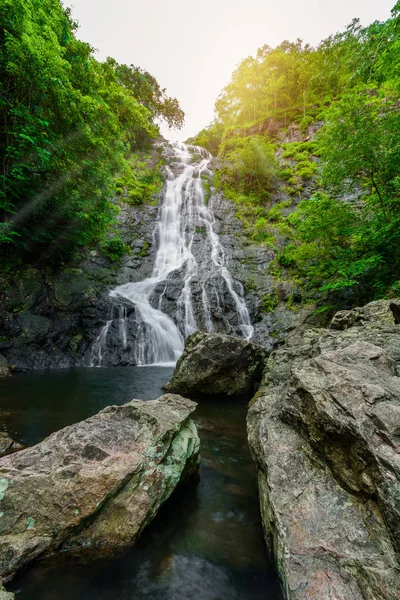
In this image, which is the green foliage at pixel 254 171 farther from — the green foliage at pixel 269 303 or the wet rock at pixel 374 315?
the wet rock at pixel 374 315

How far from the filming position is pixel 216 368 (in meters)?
7.20

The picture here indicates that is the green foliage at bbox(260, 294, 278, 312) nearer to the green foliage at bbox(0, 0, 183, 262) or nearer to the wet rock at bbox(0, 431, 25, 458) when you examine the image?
the green foliage at bbox(0, 0, 183, 262)

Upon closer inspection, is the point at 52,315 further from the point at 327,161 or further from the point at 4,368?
the point at 327,161

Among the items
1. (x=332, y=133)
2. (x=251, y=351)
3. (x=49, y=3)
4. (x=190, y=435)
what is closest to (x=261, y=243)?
(x=332, y=133)

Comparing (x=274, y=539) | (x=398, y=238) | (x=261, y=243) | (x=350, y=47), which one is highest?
(x=350, y=47)

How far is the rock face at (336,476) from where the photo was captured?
171 cm

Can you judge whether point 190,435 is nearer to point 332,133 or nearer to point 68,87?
point 68,87

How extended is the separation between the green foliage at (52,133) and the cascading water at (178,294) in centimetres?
461

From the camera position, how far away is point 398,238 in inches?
366

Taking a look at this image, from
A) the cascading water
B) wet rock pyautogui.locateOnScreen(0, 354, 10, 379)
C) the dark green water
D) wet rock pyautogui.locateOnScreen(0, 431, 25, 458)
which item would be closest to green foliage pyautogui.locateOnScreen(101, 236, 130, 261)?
the cascading water

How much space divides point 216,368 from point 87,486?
501cm

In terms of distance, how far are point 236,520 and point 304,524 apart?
1130 millimetres

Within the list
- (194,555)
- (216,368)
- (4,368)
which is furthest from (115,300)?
(194,555)

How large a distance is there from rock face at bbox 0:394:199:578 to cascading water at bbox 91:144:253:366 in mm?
9080
